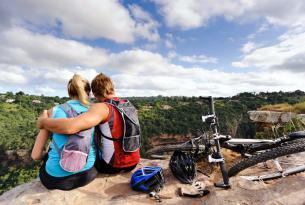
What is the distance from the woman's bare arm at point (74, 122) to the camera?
3219 millimetres

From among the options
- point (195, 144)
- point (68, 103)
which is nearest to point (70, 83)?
point (68, 103)

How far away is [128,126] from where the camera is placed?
150 inches

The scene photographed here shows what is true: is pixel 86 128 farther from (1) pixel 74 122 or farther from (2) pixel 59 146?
(2) pixel 59 146

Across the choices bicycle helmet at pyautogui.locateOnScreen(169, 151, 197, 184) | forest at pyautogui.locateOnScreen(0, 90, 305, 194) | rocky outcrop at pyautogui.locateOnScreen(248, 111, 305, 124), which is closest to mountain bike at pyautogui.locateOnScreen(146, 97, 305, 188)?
bicycle helmet at pyautogui.locateOnScreen(169, 151, 197, 184)

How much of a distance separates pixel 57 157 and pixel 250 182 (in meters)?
2.58

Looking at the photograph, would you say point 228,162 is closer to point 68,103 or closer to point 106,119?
point 106,119

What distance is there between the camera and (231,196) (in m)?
3.34

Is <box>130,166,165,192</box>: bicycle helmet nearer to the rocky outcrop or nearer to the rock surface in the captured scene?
the rock surface

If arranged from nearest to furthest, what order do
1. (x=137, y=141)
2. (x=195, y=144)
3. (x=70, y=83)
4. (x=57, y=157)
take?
1. (x=57, y=157)
2. (x=70, y=83)
3. (x=137, y=141)
4. (x=195, y=144)

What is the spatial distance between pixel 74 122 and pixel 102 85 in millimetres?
834

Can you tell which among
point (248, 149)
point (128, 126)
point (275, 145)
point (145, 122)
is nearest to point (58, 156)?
point (128, 126)

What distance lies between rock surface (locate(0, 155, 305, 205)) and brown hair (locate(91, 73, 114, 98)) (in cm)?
128

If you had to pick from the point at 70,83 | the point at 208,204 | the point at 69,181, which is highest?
the point at 70,83

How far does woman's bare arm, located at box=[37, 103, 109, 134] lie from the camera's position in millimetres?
3219
